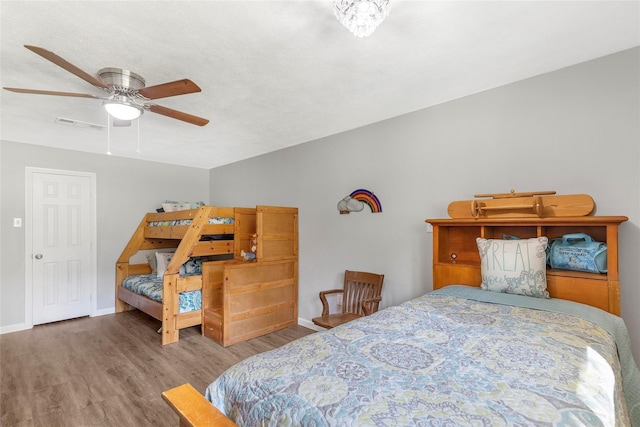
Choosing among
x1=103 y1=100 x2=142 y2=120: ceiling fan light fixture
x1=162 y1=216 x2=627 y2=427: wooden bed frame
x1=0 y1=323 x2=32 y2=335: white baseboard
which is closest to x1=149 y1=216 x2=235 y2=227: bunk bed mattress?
x1=103 y1=100 x2=142 y2=120: ceiling fan light fixture

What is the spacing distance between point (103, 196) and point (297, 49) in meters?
4.23

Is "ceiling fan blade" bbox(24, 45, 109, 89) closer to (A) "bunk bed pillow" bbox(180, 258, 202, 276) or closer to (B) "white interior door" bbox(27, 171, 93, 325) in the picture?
(A) "bunk bed pillow" bbox(180, 258, 202, 276)

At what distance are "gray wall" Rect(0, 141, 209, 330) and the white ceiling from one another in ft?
4.43

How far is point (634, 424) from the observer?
1.49 m

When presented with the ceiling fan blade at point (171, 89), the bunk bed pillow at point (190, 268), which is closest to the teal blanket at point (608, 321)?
the ceiling fan blade at point (171, 89)

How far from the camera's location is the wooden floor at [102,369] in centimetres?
219

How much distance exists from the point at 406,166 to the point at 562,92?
4.22 feet

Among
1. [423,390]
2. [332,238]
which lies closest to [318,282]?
[332,238]

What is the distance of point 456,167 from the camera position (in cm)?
266

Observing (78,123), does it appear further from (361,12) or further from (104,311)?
(361,12)

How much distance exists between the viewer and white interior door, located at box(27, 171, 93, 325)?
4070 millimetres

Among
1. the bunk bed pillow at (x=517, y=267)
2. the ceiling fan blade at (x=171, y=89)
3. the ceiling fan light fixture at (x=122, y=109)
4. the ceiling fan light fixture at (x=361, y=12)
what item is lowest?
the bunk bed pillow at (x=517, y=267)

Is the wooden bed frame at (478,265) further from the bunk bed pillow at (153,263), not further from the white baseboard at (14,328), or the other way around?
the white baseboard at (14,328)

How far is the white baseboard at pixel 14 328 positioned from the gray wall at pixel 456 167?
361cm
